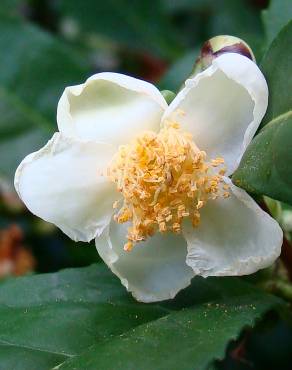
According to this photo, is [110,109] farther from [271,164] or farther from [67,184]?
[271,164]

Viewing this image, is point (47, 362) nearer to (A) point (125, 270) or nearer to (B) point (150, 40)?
(A) point (125, 270)

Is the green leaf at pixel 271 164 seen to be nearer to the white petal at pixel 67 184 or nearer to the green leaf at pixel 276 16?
the white petal at pixel 67 184

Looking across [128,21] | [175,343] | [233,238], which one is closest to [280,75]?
[233,238]

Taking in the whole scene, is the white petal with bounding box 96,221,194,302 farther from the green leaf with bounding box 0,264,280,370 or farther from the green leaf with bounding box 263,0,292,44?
the green leaf with bounding box 263,0,292,44

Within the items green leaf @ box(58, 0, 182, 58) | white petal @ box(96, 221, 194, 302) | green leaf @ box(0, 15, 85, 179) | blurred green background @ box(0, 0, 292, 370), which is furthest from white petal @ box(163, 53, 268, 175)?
green leaf @ box(58, 0, 182, 58)

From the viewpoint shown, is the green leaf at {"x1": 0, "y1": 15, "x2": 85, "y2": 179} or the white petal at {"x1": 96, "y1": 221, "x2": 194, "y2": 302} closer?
the white petal at {"x1": 96, "y1": 221, "x2": 194, "y2": 302}

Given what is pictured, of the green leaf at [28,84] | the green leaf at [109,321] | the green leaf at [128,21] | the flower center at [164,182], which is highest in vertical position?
the flower center at [164,182]

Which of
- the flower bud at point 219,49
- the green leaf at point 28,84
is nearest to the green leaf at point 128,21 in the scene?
the green leaf at point 28,84
